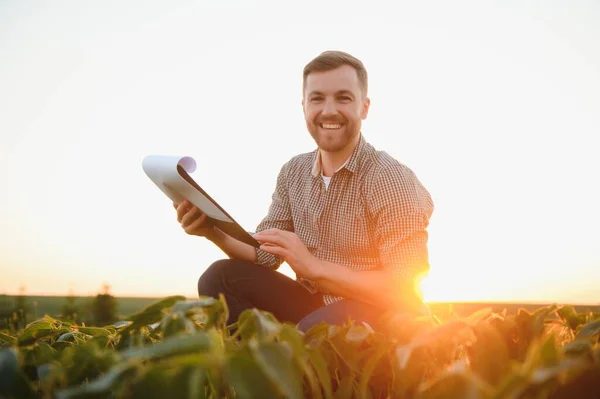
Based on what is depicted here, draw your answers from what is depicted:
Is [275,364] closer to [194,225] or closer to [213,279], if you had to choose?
[194,225]

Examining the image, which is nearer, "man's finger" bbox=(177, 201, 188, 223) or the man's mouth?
"man's finger" bbox=(177, 201, 188, 223)

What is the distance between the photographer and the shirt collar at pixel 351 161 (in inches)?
128

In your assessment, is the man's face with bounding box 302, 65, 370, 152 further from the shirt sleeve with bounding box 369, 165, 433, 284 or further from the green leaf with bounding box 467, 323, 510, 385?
the green leaf with bounding box 467, 323, 510, 385

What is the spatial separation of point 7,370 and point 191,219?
83.2 inches

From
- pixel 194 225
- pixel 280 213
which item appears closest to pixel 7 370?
pixel 194 225

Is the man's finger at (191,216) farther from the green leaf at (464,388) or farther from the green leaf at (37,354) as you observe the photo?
the green leaf at (464,388)

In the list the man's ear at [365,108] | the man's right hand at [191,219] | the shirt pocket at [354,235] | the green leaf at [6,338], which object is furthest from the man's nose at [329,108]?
the green leaf at [6,338]

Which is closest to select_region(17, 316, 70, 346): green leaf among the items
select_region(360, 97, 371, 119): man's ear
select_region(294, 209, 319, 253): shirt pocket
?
select_region(294, 209, 319, 253): shirt pocket

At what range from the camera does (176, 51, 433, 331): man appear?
2.64 m

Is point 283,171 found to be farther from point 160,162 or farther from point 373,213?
point 160,162

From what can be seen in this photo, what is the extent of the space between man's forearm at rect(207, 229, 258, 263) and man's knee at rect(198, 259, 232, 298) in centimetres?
13

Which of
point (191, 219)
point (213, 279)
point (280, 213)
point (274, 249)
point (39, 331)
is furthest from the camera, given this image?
point (280, 213)

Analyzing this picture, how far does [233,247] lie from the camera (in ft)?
10.6

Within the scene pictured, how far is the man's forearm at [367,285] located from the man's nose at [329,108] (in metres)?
1.15
